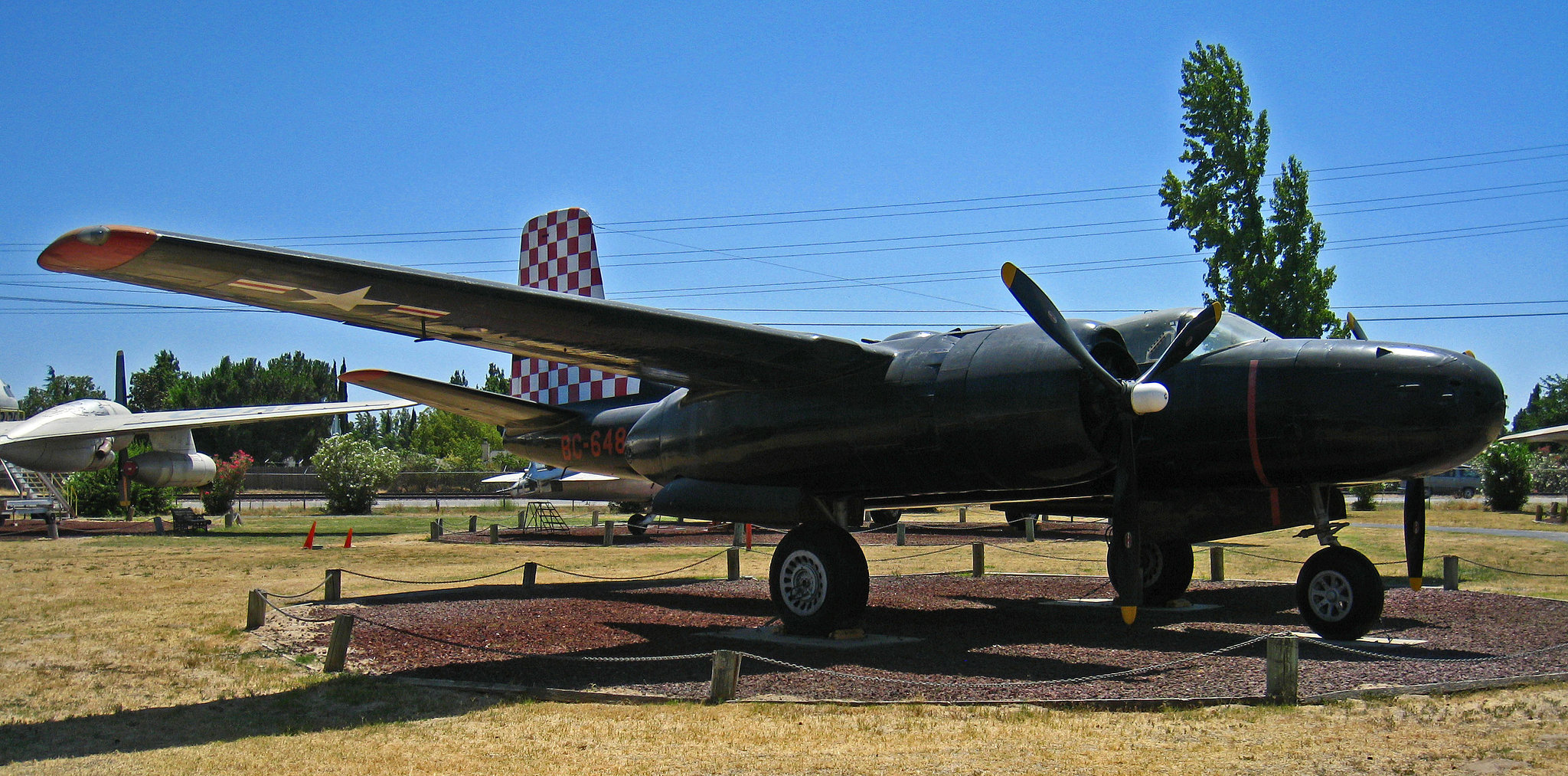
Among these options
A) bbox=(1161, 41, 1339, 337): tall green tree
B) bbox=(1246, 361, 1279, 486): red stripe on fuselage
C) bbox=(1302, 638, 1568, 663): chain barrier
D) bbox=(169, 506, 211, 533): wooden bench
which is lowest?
bbox=(169, 506, 211, 533): wooden bench

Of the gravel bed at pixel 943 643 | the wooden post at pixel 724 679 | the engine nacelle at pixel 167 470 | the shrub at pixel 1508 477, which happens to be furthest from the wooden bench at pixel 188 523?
the shrub at pixel 1508 477

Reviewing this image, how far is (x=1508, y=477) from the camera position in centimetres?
4338

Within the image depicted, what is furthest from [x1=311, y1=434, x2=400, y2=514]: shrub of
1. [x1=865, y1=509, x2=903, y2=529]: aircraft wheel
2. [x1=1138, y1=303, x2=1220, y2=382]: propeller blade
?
[x1=1138, y1=303, x2=1220, y2=382]: propeller blade

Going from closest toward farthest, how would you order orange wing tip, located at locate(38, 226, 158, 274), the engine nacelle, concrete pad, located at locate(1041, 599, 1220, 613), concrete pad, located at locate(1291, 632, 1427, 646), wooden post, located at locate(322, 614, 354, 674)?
orange wing tip, located at locate(38, 226, 158, 274) → wooden post, located at locate(322, 614, 354, 674) → concrete pad, located at locate(1291, 632, 1427, 646) → concrete pad, located at locate(1041, 599, 1220, 613) → the engine nacelle

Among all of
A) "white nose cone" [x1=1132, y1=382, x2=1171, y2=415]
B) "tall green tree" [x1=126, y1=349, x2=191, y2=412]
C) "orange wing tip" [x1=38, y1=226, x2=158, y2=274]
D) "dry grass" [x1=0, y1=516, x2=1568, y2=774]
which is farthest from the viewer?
"tall green tree" [x1=126, y1=349, x2=191, y2=412]

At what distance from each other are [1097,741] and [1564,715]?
11.5ft

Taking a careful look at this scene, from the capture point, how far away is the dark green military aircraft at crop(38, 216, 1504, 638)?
30.6 feet

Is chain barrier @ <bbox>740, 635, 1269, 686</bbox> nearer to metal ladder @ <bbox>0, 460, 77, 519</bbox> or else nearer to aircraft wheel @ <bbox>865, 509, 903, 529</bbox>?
aircraft wheel @ <bbox>865, 509, 903, 529</bbox>

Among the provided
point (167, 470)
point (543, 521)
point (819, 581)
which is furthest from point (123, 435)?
point (819, 581)

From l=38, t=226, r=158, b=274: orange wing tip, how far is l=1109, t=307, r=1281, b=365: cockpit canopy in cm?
870

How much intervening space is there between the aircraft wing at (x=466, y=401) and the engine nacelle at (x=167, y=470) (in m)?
25.7

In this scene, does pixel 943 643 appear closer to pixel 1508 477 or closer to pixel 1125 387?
pixel 1125 387

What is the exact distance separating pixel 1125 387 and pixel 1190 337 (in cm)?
95

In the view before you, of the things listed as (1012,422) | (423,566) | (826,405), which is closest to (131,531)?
(423,566)
